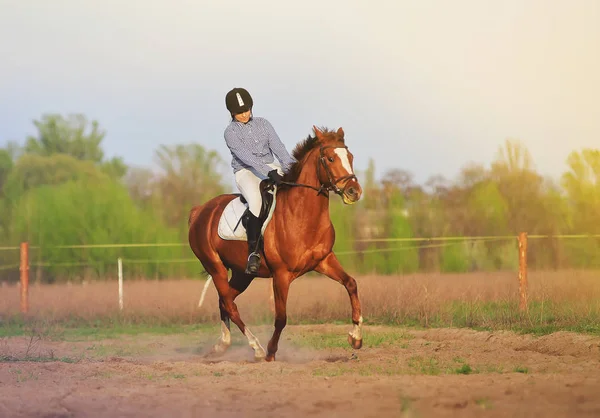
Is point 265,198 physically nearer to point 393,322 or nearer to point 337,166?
point 337,166

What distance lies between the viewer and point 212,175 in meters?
37.3

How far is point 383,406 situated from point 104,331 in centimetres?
1107

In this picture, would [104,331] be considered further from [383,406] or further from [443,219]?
[443,219]

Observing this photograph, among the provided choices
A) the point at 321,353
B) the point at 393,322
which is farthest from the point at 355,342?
the point at 393,322

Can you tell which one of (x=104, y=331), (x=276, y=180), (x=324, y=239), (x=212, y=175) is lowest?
(x=104, y=331)

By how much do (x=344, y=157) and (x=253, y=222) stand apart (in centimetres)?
153

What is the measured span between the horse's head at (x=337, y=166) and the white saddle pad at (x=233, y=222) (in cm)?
156

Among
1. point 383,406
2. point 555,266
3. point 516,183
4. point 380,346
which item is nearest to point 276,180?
point 380,346

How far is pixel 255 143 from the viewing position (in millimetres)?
10836

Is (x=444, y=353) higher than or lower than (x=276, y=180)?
lower

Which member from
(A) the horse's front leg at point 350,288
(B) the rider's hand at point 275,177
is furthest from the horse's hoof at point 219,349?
(B) the rider's hand at point 275,177

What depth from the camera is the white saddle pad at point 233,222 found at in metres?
11.0

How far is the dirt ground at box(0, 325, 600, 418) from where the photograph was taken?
638 centimetres

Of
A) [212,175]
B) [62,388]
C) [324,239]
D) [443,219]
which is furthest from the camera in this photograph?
[212,175]
